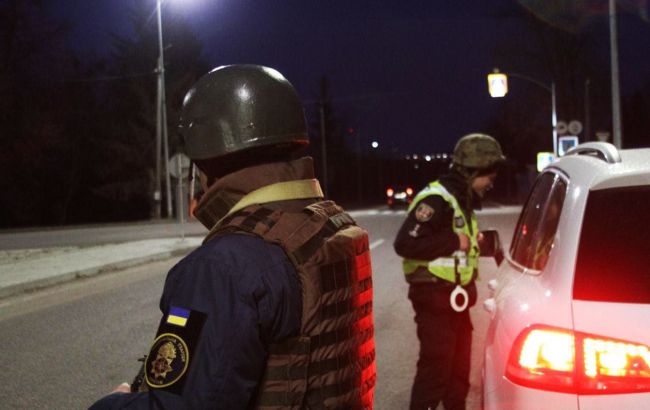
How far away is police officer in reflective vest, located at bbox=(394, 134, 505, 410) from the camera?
4414 millimetres

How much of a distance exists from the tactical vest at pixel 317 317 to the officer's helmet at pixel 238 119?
179mm

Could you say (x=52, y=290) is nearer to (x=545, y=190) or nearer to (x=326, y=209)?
(x=545, y=190)

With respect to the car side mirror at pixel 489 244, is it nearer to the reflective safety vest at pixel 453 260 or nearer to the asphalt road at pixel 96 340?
the reflective safety vest at pixel 453 260

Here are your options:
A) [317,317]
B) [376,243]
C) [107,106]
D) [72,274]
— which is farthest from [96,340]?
[107,106]

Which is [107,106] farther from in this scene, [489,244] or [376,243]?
[489,244]

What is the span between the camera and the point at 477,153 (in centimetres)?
447

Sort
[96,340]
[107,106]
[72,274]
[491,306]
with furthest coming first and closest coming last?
[107,106], [72,274], [96,340], [491,306]

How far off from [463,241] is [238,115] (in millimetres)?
2713

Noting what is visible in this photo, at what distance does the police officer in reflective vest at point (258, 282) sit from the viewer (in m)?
1.59

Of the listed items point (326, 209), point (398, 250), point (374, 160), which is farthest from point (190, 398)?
point (374, 160)

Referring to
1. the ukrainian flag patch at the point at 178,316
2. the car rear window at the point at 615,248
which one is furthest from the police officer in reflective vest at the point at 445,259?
the ukrainian flag patch at the point at 178,316

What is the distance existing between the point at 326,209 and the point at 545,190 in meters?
2.12

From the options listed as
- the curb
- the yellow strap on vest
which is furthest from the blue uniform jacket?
the curb

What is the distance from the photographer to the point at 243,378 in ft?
5.29
